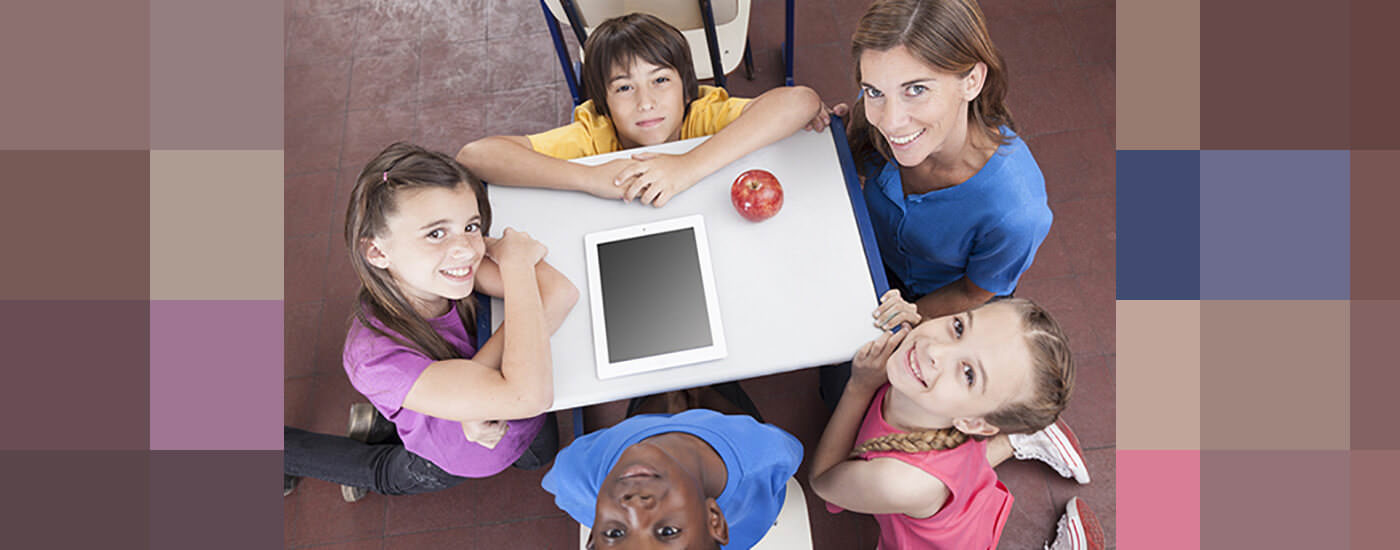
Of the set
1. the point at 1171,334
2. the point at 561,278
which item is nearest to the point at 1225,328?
the point at 1171,334

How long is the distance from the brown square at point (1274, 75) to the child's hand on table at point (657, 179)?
5.52ft

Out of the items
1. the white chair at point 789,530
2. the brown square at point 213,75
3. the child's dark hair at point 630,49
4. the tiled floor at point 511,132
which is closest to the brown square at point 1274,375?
the tiled floor at point 511,132

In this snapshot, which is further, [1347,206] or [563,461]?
[1347,206]

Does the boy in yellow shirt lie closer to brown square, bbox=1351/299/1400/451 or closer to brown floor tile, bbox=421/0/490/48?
brown square, bbox=1351/299/1400/451

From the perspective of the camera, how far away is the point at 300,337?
284 centimetres

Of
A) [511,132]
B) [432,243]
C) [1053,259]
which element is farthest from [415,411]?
[1053,259]

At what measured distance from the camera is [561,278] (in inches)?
66.6

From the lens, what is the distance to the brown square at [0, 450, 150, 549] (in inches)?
52.5

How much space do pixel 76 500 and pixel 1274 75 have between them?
3.18 meters

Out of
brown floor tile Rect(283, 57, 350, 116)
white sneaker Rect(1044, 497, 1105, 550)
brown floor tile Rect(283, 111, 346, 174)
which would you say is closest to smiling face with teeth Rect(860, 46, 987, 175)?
white sneaker Rect(1044, 497, 1105, 550)

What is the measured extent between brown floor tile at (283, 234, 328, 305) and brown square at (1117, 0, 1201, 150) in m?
3.03

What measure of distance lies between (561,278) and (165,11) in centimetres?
116

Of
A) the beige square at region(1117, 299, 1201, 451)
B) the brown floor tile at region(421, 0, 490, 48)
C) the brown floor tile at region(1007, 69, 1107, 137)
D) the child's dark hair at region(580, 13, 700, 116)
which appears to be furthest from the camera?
the brown floor tile at region(421, 0, 490, 48)

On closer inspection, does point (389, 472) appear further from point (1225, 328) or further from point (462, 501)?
point (1225, 328)
